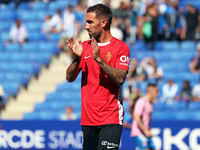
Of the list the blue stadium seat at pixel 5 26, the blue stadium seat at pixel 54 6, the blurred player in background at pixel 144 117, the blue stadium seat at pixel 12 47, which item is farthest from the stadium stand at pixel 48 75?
the blurred player in background at pixel 144 117

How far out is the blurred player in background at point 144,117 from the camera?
7.62m

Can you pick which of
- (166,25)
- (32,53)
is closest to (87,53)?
(166,25)

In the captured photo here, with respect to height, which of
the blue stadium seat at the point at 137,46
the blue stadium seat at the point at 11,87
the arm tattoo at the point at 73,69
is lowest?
the blue stadium seat at the point at 11,87

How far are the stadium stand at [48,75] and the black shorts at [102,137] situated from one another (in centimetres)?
746

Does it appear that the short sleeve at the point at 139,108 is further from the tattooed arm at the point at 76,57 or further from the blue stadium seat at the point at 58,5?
the blue stadium seat at the point at 58,5

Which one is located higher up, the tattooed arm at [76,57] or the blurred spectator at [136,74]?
the tattooed arm at [76,57]

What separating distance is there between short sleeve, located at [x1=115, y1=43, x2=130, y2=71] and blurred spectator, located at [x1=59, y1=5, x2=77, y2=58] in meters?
10.1

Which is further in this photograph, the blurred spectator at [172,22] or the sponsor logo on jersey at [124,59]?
the blurred spectator at [172,22]

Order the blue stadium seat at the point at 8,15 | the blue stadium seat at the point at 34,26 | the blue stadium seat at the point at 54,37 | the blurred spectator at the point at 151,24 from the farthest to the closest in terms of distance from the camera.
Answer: the blue stadium seat at the point at 8,15 < the blue stadium seat at the point at 34,26 < the blue stadium seat at the point at 54,37 < the blurred spectator at the point at 151,24

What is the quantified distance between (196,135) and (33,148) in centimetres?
447

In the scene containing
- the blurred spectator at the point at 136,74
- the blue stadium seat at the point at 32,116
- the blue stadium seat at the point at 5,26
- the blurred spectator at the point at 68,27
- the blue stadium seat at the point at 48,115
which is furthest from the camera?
the blue stadium seat at the point at 5,26

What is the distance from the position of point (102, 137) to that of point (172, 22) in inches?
402

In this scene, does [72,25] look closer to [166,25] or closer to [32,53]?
[32,53]

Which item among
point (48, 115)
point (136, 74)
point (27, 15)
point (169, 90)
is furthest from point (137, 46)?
point (27, 15)
